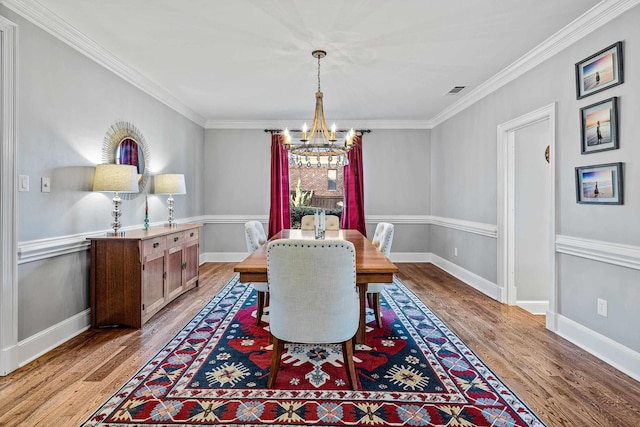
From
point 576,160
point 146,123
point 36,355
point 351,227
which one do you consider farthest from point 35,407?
point 351,227

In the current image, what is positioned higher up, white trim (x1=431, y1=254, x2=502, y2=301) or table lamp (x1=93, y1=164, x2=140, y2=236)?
table lamp (x1=93, y1=164, x2=140, y2=236)

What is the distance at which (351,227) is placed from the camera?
6.18 meters

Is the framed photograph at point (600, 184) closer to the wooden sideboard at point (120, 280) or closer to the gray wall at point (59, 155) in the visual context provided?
the wooden sideboard at point (120, 280)

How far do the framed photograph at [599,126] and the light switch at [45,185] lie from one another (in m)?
4.07

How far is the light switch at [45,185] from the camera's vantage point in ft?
8.49

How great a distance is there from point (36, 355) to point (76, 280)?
0.63 m

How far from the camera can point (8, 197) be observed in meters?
2.28

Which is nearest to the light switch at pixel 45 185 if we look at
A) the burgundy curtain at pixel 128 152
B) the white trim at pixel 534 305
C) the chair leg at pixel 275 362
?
the burgundy curtain at pixel 128 152

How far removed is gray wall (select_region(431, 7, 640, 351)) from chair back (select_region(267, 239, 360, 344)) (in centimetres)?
189

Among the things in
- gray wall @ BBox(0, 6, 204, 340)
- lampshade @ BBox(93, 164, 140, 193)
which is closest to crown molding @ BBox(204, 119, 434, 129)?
gray wall @ BBox(0, 6, 204, 340)

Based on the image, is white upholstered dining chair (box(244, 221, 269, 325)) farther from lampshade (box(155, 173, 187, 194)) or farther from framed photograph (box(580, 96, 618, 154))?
framed photograph (box(580, 96, 618, 154))

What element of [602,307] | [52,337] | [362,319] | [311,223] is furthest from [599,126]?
[52,337]

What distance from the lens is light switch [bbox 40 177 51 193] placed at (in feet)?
8.49

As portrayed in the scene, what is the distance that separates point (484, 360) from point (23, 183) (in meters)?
3.42
